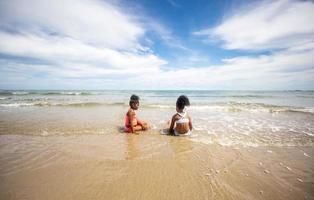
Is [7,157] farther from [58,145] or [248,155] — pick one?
[248,155]

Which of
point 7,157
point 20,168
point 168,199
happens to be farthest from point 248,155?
point 7,157

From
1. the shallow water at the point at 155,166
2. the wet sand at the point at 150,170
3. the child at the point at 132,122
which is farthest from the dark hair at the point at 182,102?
the child at the point at 132,122

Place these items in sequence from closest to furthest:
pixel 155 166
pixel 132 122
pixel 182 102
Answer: pixel 155 166
pixel 182 102
pixel 132 122

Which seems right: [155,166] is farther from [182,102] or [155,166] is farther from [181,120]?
[182,102]

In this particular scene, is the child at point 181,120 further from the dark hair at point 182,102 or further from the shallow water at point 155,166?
the shallow water at point 155,166

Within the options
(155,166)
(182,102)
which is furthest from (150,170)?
(182,102)

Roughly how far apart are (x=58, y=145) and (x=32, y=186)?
2.11 meters

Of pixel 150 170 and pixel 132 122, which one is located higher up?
pixel 132 122

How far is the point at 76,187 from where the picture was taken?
2748 millimetres

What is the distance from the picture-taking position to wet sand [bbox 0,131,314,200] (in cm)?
266

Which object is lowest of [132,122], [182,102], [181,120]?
[132,122]

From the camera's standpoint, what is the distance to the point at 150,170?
132 inches

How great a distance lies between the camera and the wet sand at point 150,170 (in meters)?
2.66

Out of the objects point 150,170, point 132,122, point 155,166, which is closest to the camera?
point 150,170
